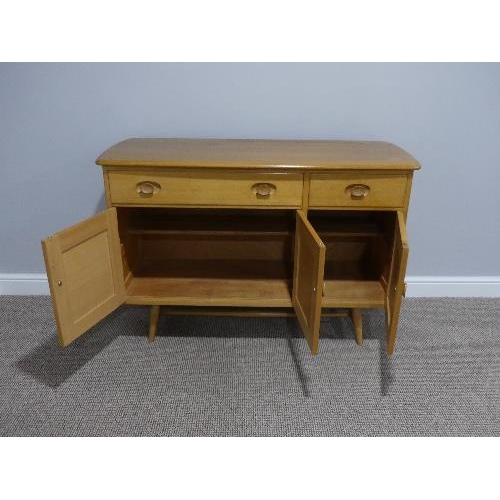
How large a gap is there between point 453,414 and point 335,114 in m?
1.44

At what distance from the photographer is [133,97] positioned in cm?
208

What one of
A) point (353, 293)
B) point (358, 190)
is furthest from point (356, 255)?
point (358, 190)

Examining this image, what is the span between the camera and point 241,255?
2.27 m

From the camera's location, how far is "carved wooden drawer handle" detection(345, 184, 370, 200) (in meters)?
1.74

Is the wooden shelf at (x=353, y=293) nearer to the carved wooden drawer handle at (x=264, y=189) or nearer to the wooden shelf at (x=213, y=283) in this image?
the wooden shelf at (x=213, y=283)

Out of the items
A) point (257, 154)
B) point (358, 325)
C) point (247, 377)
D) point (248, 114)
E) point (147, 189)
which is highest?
point (248, 114)

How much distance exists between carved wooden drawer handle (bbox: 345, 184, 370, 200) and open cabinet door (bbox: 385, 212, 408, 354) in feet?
0.51

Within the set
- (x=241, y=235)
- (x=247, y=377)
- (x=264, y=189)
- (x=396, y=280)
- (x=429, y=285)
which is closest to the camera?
(x=396, y=280)

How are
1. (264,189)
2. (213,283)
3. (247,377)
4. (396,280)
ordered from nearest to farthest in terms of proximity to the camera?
(396,280) → (264,189) → (247,377) → (213,283)

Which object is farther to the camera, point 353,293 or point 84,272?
point 353,293

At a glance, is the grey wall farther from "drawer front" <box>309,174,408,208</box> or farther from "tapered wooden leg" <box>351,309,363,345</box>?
"tapered wooden leg" <box>351,309,363,345</box>

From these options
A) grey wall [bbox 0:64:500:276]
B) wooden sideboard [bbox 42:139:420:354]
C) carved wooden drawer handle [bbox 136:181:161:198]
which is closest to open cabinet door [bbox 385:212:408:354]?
wooden sideboard [bbox 42:139:420:354]

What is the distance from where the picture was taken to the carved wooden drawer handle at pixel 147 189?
175 cm

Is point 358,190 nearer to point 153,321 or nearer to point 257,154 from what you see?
point 257,154
